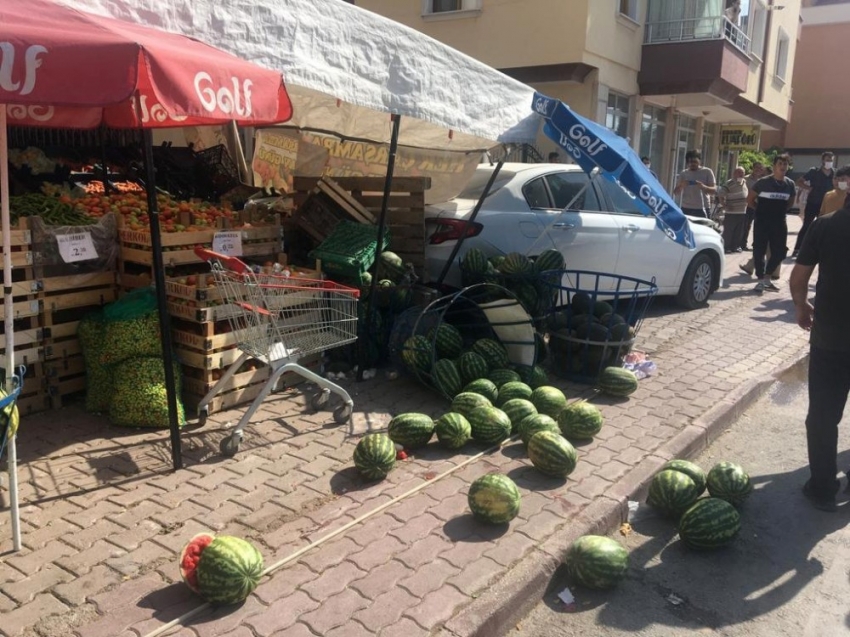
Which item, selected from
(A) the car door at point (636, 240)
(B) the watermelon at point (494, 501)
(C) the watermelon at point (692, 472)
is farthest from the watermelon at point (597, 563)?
(A) the car door at point (636, 240)

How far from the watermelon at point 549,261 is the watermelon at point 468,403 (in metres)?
1.96

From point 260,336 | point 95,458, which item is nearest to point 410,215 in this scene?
point 260,336

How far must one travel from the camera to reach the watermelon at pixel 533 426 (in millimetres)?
4816

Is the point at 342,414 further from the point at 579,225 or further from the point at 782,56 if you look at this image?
the point at 782,56

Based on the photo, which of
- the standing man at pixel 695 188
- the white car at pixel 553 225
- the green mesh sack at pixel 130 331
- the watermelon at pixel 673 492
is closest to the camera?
the watermelon at pixel 673 492

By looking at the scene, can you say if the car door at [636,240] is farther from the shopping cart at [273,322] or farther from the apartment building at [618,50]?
the apartment building at [618,50]

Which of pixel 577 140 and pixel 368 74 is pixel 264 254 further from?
pixel 577 140

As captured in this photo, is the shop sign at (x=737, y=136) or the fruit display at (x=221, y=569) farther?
the shop sign at (x=737, y=136)

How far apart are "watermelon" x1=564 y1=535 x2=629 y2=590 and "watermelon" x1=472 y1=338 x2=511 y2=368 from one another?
7.63 ft

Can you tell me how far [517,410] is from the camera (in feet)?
16.8

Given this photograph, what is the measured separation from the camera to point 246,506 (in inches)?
A: 156

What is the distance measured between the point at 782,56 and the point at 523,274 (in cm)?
2717

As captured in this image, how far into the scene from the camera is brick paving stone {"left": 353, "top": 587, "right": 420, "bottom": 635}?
9.99 feet

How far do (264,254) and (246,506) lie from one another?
2.73 m
